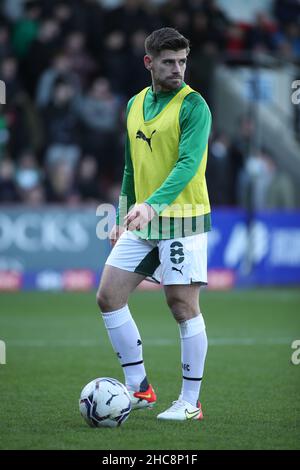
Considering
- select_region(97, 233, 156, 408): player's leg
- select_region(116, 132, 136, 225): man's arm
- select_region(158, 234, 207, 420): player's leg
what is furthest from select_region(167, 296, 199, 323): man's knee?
select_region(116, 132, 136, 225): man's arm

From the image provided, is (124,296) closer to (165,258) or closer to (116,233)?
(165,258)

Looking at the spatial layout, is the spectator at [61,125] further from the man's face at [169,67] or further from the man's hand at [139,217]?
the man's hand at [139,217]

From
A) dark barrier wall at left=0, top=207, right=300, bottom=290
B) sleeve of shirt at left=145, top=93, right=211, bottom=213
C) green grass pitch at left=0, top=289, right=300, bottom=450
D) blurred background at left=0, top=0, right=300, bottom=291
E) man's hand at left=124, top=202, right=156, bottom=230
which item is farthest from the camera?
blurred background at left=0, top=0, right=300, bottom=291

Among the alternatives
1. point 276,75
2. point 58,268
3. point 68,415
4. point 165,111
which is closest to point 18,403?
point 68,415

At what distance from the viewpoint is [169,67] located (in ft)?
21.7

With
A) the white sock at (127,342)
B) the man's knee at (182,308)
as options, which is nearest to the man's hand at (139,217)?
the man's knee at (182,308)

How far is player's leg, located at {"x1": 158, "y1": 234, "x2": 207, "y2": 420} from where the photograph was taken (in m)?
6.66

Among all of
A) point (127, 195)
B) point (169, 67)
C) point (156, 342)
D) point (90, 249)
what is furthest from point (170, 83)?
point (90, 249)

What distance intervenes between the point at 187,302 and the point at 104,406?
856mm

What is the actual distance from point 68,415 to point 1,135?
11321 mm

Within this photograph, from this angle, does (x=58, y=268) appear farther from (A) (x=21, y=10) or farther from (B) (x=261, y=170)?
(A) (x=21, y=10)

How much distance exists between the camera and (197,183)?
6.70 meters

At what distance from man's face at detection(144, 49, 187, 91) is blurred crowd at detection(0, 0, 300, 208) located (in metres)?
10.5

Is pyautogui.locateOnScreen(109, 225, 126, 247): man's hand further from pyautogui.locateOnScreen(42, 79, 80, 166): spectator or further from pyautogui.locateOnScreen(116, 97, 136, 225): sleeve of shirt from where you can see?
pyautogui.locateOnScreen(42, 79, 80, 166): spectator
